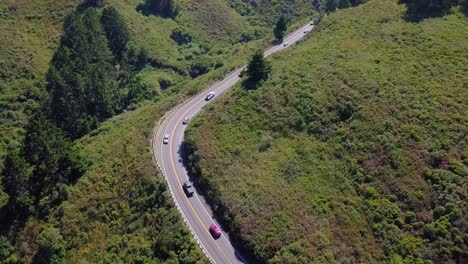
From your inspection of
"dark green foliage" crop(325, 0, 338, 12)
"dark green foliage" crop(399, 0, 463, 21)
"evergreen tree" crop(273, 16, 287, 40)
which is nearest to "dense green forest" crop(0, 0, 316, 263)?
"evergreen tree" crop(273, 16, 287, 40)

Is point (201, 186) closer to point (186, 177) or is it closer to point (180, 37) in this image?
point (186, 177)

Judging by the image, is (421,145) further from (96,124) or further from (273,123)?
(96,124)

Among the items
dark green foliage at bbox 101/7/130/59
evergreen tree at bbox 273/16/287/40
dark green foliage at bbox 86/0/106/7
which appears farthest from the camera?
dark green foliage at bbox 86/0/106/7

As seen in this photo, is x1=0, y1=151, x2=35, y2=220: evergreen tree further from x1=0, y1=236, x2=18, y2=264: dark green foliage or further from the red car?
the red car

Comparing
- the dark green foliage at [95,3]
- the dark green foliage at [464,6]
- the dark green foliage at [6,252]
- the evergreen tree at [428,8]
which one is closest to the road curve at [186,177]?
the dark green foliage at [6,252]

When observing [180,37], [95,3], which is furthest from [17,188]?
[95,3]

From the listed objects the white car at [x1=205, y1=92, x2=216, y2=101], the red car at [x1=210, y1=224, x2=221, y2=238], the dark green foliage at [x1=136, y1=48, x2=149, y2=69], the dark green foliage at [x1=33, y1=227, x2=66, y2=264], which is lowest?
the red car at [x1=210, y1=224, x2=221, y2=238]

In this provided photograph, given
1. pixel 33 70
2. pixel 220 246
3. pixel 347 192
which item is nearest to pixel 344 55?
pixel 347 192
